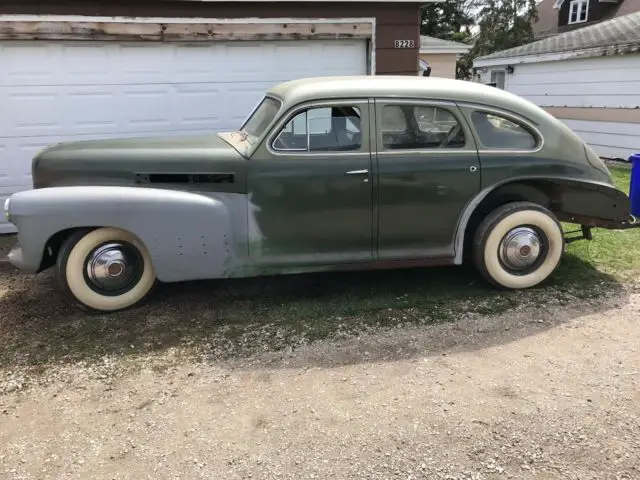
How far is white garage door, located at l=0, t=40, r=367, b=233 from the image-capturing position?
274 inches

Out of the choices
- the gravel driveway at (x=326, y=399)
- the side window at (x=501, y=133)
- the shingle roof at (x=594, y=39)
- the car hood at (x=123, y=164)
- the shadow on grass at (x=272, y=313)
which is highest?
the shingle roof at (x=594, y=39)

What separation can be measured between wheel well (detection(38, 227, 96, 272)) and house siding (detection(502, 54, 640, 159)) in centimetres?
1259

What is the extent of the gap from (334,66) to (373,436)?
595cm

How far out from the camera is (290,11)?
7.48 metres

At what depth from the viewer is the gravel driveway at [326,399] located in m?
2.85

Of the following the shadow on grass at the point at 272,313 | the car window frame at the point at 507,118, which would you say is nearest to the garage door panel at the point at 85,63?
the shadow on grass at the point at 272,313

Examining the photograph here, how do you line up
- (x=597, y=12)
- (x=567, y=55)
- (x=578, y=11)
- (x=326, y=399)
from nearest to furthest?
1. (x=326, y=399)
2. (x=567, y=55)
3. (x=597, y=12)
4. (x=578, y=11)

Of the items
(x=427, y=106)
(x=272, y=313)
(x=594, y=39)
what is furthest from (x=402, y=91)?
(x=594, y=39)

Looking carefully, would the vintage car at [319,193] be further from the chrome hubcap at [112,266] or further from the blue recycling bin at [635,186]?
the blue recycling bin at [635,186]

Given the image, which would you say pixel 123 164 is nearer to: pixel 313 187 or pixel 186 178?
pixel 186 178

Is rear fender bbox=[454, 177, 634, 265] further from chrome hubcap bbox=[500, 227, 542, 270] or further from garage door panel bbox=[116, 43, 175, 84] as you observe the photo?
garage door panel bbox=[116, 43, 175, 84]

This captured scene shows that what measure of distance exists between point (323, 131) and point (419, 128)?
82 cm

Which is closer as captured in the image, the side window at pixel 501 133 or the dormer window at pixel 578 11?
the side window at pixel 501 133

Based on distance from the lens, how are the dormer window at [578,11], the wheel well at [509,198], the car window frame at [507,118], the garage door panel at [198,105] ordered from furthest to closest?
the dormer window at [578,11] → the garage door panel at [198,105] → the wheel well at [509,198] → the car window frame at [507,118]
